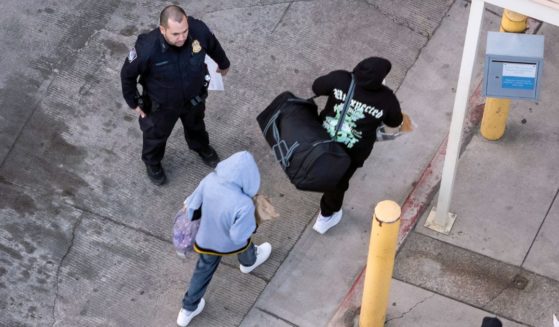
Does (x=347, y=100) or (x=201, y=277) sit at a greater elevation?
(x=347, y=100)

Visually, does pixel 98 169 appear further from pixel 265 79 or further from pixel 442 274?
pixel 442 274

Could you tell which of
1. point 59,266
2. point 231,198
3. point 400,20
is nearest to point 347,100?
point 231,198

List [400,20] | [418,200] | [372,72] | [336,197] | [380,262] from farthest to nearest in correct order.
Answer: [400,20], [418,200], [336,197], [372,72], [380,262]

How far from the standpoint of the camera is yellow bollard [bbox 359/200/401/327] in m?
6.20

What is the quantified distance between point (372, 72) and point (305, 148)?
0.68 m

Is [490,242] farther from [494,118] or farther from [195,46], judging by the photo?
[195,46]

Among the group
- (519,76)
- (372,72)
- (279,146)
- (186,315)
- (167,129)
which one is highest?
(372,72)

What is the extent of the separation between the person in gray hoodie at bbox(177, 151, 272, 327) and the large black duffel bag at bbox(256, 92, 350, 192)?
0.51 meters

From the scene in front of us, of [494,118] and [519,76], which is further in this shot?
[494,118]

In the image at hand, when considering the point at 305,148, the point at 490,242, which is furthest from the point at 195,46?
the point at 490,242

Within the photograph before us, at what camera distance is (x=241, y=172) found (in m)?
6.42

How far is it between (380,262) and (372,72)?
1222mm

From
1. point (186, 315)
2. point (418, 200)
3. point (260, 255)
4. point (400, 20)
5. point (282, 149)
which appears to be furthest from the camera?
point (400, 20)

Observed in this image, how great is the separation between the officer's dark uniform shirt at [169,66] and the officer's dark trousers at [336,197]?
1.23 meters
